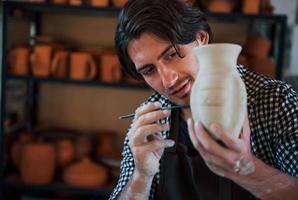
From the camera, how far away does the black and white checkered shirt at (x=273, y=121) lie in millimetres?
889

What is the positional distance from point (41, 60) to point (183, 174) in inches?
46.7

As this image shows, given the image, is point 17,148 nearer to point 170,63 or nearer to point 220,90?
point 170,63

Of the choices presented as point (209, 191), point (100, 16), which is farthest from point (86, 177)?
point (209, 191)

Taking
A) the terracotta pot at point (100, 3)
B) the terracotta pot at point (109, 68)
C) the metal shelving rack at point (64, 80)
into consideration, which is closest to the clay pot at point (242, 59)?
the metal shelving rack at point (64, 80)

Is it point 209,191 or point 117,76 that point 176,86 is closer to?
point 209,191

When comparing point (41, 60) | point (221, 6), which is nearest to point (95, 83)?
point (41, 60)

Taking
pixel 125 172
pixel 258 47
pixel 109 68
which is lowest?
pixel 125 172

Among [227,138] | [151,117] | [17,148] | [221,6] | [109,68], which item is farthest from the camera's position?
[17,148]

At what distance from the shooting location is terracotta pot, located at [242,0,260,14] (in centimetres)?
189

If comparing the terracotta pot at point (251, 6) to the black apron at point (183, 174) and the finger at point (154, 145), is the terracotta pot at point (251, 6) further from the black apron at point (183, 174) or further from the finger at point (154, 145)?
the finger at point (154, 145)

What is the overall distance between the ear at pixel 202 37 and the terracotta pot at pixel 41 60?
46.8 inches

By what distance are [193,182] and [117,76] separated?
1.08 metres

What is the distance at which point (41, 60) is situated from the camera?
79.3 inches

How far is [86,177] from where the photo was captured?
2039 millimetres
